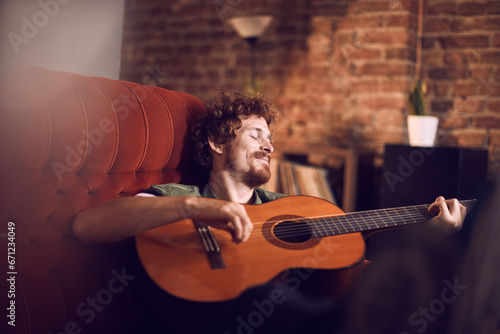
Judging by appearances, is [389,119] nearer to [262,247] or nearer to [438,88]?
[438,88]

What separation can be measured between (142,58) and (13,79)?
9.46ft

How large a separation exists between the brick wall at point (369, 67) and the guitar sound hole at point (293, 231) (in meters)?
1.85

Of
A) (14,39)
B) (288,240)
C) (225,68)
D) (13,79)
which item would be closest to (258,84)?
(225,68)

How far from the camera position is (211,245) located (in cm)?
116

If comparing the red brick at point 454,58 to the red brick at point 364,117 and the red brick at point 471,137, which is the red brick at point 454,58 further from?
the red brick at point 364,117

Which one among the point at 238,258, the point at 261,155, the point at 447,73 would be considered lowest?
the point at 238,258

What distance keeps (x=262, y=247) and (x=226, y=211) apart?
0.50ft

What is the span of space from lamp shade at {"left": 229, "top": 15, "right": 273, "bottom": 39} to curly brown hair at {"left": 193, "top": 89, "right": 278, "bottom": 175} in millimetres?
1318

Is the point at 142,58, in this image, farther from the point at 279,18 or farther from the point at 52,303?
the point at 52,303

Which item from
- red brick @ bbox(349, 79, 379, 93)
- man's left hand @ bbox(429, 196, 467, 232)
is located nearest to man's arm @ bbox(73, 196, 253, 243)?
man's left hand @ bbox(429, 196, 467, 232)

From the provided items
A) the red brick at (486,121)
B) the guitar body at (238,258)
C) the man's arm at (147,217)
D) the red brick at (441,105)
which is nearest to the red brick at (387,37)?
the red brick at (441,105)

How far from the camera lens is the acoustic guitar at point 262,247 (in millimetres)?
1045

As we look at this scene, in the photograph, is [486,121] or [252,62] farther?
[252,62]

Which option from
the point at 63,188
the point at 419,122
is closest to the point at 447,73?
the point at 419,122
